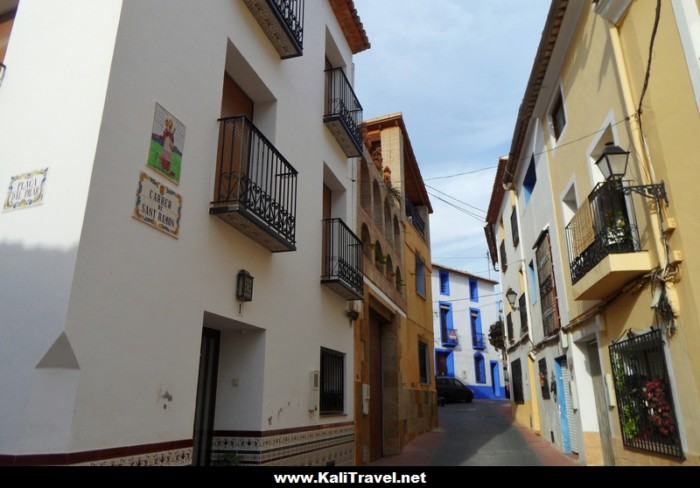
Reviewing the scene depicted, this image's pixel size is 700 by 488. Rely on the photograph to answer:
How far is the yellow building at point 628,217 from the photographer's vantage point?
17.5 ft

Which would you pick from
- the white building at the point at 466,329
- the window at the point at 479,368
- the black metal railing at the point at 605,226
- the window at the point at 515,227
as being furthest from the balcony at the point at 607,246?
the window at the point at 479,368

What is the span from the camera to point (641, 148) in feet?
19.9

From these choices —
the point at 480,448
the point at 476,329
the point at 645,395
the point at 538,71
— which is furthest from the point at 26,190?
the point at 476,329

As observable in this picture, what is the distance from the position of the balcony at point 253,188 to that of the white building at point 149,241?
0.03m

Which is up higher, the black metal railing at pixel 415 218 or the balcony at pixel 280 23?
the black metal railing at pixel 415 218

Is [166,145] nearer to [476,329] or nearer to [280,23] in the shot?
[280,23]

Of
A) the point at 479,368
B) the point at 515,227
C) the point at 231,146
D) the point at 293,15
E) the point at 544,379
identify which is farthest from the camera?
the point at 479,368

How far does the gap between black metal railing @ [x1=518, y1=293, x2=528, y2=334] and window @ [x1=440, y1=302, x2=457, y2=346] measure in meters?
16.4

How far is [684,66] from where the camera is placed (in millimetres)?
5215

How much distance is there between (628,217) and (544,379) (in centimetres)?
727

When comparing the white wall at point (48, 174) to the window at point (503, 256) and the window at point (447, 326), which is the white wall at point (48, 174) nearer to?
the window at point (503, 256)

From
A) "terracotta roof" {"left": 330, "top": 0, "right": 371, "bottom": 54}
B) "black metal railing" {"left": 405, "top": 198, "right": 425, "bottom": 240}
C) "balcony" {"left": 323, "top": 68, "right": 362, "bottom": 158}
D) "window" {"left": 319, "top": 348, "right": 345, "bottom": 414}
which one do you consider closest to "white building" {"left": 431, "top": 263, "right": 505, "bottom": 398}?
"black metal railing" {"left": 405, "top": 198, "right": 425, "bottom": 240}

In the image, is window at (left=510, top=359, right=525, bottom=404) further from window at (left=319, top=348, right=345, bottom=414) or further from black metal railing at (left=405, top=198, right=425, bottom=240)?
window at (left=319, top=348, right=345, bottom=414)
